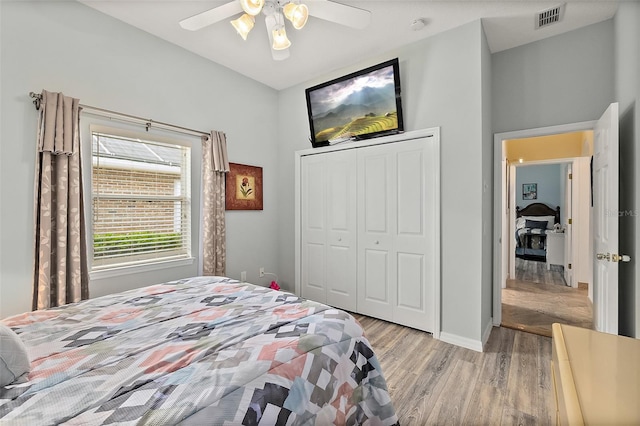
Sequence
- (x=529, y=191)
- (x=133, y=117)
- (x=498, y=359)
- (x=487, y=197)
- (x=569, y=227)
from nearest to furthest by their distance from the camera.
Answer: (x=498, y=359)
(x=133, y=117)
(x=487, y=197)
(x=569, y=227)
(x=529, y=191)

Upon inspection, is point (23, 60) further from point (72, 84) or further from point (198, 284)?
point (198, 284)

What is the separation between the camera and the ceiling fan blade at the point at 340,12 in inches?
72.2

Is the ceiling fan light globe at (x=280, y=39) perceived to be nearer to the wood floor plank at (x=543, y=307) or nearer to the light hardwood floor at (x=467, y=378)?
the light hardwood floor at (x=467, y=378)

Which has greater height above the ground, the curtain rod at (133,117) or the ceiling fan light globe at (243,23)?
the ceiling fan light globe at (243,23)

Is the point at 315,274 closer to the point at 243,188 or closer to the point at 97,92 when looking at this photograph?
the point at 243,188

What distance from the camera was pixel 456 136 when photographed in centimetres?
266

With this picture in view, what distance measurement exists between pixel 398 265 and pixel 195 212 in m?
2.21

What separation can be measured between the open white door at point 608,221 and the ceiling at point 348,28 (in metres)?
1.05

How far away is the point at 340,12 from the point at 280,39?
1.47 feet

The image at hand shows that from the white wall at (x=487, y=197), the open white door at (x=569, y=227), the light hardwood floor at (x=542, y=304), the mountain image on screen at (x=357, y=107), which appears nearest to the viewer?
the white wall at (x=487, y=197)

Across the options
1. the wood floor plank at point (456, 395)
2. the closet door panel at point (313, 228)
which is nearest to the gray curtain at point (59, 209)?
the closet door panel at point (313, 228)

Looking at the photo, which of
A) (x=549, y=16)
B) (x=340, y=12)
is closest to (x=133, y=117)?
(x=340, y=12)

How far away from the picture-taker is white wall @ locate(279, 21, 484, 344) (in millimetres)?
2557

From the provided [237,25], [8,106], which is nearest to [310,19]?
[237,25]
